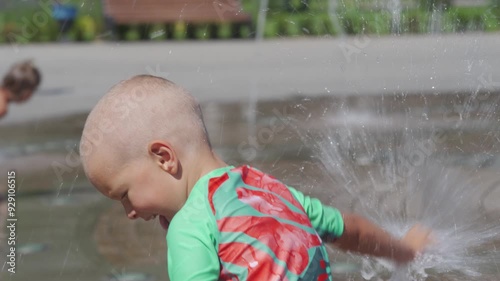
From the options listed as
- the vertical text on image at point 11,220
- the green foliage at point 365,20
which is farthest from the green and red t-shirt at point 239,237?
the green foliage at point 365,20

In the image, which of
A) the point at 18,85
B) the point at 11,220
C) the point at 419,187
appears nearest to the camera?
the point at 419,187

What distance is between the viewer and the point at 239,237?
6.80ft

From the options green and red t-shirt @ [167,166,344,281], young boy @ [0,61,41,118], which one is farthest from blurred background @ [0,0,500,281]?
green and red t-shirt @ [167,166,344,281]

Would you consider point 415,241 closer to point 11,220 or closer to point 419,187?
point 419,187

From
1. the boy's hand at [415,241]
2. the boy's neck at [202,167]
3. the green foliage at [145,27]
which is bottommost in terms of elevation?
the green foliage at [145,27]

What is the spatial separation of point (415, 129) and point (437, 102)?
1126mm

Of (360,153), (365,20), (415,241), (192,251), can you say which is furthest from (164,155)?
(365,20)

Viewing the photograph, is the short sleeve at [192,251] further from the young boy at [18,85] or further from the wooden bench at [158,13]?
the wooden bench at [158,13]

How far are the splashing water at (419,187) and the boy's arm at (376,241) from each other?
0.17 feet

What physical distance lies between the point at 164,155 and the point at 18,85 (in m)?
4.84

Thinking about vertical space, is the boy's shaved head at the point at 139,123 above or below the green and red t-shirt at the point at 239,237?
above

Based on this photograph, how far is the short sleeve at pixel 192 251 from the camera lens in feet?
6.62

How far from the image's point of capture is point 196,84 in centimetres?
1073

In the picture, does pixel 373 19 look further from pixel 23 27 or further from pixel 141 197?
pixel 23 27
